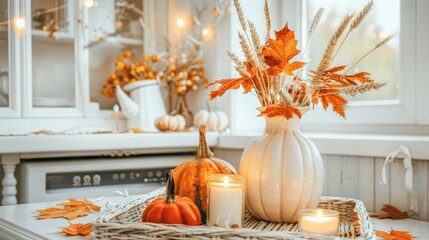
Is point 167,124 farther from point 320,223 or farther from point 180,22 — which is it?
point 320,223

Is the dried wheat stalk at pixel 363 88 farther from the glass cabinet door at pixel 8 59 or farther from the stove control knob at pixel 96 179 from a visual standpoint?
the glass cabinet door at pixel 8 59

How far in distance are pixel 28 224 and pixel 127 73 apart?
1064 mm

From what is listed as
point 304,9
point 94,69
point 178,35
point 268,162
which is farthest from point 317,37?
point 268,162

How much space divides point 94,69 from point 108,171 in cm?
54

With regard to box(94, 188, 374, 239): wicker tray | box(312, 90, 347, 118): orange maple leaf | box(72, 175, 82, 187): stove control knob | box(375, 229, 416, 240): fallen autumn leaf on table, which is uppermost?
box(312, 90, 347, 118): orange maple leaf

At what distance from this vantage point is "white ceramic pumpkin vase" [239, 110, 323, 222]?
105 centimetres

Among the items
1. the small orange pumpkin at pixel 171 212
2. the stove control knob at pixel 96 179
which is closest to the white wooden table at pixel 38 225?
the small orange pumpkin at pixel 171 212

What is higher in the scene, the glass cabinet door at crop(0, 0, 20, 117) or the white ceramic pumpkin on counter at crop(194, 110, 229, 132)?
the glass cabinet door at crop(0, 0, 20, 117)

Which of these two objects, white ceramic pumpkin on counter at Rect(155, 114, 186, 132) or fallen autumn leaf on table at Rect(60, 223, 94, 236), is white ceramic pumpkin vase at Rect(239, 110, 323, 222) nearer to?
fallen autumn leaf on table at Rect(60, 223, 94, 236)

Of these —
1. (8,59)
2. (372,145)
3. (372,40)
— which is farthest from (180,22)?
(372,145)

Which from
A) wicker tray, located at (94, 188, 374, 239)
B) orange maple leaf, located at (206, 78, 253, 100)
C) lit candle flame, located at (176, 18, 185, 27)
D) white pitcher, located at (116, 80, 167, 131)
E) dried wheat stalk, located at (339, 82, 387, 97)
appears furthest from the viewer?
lit candle flame, located at (176, 18, 185, 27)

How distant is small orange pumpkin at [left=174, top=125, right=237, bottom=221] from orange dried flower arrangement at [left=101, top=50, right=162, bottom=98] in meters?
1.02

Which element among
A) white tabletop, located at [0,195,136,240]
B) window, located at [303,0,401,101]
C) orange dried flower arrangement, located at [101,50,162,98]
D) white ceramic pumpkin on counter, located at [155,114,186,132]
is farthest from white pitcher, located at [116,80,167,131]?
white tabletop, located at [0,195,136,240]

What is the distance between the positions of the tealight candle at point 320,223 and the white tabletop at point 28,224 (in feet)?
1.40
